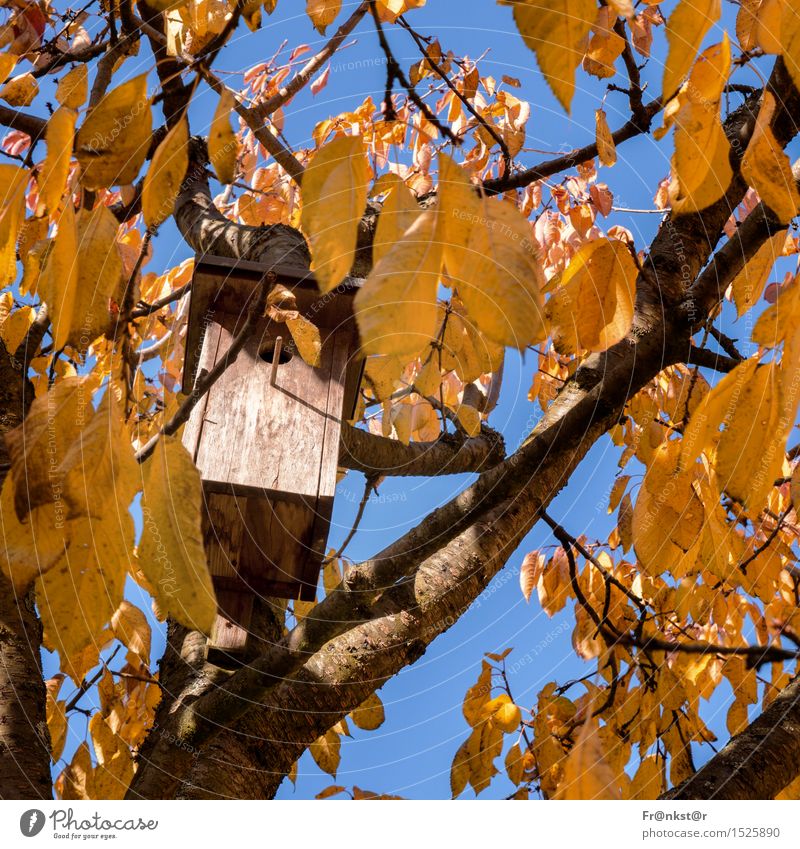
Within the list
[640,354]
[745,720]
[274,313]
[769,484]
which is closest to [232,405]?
[274,313]

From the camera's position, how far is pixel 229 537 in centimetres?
166

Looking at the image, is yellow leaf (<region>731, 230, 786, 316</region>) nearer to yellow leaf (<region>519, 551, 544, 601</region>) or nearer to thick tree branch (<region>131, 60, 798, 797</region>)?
thick tree branch (<region>131, 60, 798, 797</region>)

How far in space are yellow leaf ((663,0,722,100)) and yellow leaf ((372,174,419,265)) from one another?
19 cm

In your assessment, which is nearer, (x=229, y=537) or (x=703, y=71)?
(x=703, y=71)

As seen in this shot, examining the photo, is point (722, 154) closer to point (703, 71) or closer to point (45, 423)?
point (703, 71)

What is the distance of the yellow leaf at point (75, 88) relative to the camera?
2.85 ft

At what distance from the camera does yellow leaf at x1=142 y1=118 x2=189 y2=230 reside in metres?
0.67

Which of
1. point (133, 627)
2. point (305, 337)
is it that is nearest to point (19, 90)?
point (305, 337)

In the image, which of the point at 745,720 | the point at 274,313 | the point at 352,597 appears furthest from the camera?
the point at 745,720

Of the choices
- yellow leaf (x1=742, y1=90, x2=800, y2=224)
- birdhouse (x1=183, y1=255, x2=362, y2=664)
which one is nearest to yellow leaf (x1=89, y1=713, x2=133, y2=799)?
birdhouse (x1=183, y1=255, x2=362, y2=664)

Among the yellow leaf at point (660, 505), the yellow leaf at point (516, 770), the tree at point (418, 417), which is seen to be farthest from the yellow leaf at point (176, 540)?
the yellow leaf at point (516, 770)

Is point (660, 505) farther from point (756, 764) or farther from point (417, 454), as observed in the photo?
point (417, 454)

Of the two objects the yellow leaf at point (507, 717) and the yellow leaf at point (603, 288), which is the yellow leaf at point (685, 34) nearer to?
the yellow leaf at point (603, 288)
